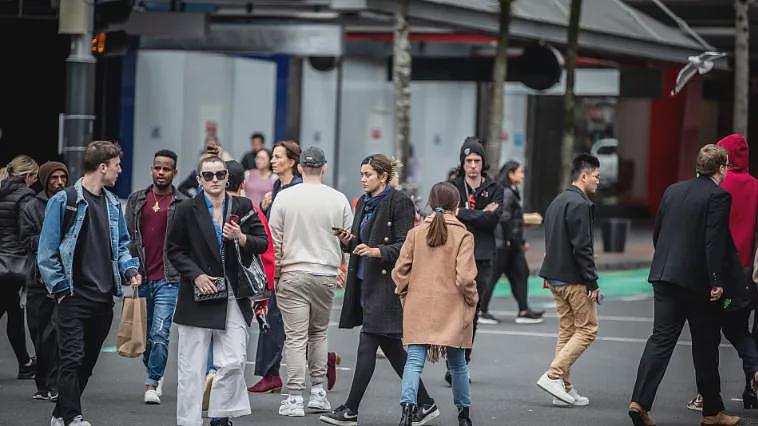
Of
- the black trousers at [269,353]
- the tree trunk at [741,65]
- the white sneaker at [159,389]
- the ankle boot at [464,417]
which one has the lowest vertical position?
the white sneaker at [159,389]

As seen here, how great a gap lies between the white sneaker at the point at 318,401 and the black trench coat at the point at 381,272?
0.53 m

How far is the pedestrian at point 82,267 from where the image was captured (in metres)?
8.48

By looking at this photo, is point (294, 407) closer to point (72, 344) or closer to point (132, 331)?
point (132, 331)

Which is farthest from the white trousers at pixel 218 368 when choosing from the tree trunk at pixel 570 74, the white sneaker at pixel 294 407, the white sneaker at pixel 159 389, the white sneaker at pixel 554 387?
the tree trunk at pixel 570 74

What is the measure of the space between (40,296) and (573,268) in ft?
12.5

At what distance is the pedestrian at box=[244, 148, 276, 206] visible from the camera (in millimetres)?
14695

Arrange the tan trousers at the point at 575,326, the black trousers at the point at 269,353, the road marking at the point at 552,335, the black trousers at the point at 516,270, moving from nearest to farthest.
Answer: the tan trousers at the point at 575,326, the black trousers at the point at 269,353, the road marking at the point at 552,335, the black trousers at the point at 516,270

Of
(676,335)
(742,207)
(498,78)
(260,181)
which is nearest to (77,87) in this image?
(260,181)

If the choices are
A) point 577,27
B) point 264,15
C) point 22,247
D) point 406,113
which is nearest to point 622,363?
point 22,247

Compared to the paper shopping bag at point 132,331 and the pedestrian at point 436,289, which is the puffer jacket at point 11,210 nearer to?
the paper shopping bag at point 132,331

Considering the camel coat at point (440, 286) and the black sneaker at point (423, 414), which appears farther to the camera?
the black sneaker at point (423, 414)

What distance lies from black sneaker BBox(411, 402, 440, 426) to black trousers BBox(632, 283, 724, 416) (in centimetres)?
130

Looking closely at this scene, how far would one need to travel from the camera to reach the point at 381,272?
9414 mm

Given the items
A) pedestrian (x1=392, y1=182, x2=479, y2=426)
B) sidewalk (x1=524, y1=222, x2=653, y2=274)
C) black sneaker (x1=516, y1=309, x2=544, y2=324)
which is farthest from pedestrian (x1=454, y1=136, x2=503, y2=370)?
sidewalk (x1=524, y1=222, x2=653, y2=274)
